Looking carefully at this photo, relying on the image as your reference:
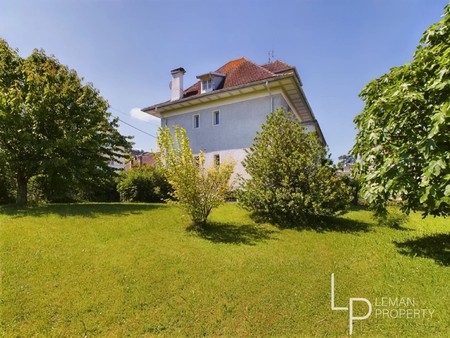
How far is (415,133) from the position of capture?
18.1 ft

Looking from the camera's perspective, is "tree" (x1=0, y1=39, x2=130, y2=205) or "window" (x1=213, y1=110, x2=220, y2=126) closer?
"tree" (x1=0, y1=39, x2=130, y2=205)

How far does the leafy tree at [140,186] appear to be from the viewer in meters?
16.4

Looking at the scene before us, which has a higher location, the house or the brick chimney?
the brick chimney

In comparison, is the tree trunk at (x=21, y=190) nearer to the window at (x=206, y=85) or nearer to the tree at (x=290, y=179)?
the tree at (x=290, y=179)

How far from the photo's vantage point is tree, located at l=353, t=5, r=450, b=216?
181 inches

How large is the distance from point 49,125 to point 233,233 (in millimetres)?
9623

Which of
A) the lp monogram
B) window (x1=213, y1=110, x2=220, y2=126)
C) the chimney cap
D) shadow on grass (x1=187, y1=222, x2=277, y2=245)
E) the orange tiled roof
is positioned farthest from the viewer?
the chimney cap

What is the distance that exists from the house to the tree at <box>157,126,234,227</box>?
9046 millimetres

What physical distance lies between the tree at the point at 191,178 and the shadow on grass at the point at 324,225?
2.31 m

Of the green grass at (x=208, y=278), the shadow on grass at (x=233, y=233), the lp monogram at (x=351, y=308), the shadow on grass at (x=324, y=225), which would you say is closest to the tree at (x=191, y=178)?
the shadow on grass at (x=233, y=233)

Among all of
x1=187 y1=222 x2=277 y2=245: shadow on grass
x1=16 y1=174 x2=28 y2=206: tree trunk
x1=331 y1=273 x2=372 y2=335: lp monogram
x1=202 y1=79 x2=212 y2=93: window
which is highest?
x1=202 y1=79 x2=212 y2=93: window

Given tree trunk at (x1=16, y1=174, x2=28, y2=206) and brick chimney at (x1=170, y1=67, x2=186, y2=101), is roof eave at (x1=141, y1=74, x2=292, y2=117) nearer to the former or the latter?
brick chimney at (x1=170, y1=67, x2=186, y2=101)

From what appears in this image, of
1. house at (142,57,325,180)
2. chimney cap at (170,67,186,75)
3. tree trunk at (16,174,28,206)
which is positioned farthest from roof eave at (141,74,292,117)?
tree trunk at (16,174,28,206)

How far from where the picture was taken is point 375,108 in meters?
5.93
